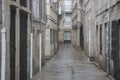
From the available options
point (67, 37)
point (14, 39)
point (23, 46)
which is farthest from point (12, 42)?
point (67, 37)

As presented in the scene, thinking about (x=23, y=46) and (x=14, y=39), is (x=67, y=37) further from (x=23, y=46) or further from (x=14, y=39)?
(x=14, y=39)

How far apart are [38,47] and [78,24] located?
1232 inches

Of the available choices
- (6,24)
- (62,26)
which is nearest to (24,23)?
(6,24)

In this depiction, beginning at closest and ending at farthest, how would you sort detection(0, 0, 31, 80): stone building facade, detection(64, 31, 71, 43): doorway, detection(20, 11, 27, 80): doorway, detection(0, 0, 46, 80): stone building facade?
detection(0, 0, 46, 80): stone building facade → detection(0, 0, 31, 80): stone building facade → detection(20, 11, 27, 80): doorway → detection(64, 31, 71, 43): doorway

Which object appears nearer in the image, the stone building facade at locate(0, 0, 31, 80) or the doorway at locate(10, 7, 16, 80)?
the stone building facade at locate(0, 0, 31, 80)

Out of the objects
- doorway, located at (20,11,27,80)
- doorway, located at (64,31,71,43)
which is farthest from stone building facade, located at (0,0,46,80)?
doorway, located at (64,31,71,43)

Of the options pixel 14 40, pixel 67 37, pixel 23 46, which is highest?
pixel 14 40

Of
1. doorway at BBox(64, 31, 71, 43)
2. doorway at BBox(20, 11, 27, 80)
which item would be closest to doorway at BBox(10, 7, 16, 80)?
doorway at BBox(20, 11, 27, 80)

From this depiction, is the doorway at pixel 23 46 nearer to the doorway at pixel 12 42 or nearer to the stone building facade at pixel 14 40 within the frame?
the stone building facade at pixel 14 40

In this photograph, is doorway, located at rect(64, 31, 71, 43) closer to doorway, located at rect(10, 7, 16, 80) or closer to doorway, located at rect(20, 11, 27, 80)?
doorway, located at rect(20, 11, 27, 80)

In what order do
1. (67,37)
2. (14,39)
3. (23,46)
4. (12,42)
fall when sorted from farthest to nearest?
(67,37) < (23,46) < (14,39) < (12,42)

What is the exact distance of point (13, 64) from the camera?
1434cm

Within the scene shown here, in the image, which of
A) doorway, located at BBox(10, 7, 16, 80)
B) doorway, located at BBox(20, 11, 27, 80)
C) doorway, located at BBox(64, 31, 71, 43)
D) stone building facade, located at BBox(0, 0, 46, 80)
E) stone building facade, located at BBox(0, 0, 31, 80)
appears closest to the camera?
stone building facade, located at BBox(0, 0, 46, 80)

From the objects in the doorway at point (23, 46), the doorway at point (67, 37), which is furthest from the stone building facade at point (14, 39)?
the doorway at point (67, 37)
